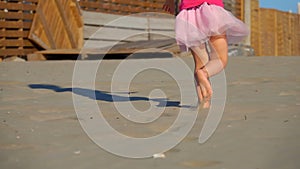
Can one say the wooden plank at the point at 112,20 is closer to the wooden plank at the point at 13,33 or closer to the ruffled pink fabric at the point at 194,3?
the wooden plank at the point at 13,33

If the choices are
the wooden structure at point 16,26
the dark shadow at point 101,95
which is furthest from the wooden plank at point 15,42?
the dark shadow at point 101,95

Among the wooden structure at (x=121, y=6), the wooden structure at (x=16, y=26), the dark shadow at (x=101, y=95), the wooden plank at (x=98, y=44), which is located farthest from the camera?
the wooden structure at (x=121, y=6)

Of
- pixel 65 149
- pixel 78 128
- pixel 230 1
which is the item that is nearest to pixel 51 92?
pixel 78 128

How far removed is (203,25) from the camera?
3637mm

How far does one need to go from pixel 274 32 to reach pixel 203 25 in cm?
1855

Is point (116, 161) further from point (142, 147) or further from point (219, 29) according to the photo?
point (219, 29)

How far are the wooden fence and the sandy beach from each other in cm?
1507

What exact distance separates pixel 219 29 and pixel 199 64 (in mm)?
343

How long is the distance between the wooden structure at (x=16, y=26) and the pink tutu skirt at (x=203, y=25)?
7.96 m

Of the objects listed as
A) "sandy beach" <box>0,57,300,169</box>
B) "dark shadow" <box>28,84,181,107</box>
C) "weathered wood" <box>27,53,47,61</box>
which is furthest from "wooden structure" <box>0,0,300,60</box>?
"sandy beach" <box>0,57,300,169</box>

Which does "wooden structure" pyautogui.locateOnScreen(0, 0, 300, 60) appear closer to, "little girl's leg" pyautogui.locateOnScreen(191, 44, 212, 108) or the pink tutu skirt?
"little girl's leg" pyautogui.locateOnScreen(191, 44, 212, 108)

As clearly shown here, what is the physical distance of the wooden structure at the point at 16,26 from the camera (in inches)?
442

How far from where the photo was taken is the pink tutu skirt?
360cm

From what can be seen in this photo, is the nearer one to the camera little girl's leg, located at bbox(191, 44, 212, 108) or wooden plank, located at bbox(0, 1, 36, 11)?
little girl's leg, located at bbox(191, 44, 212, 108)
